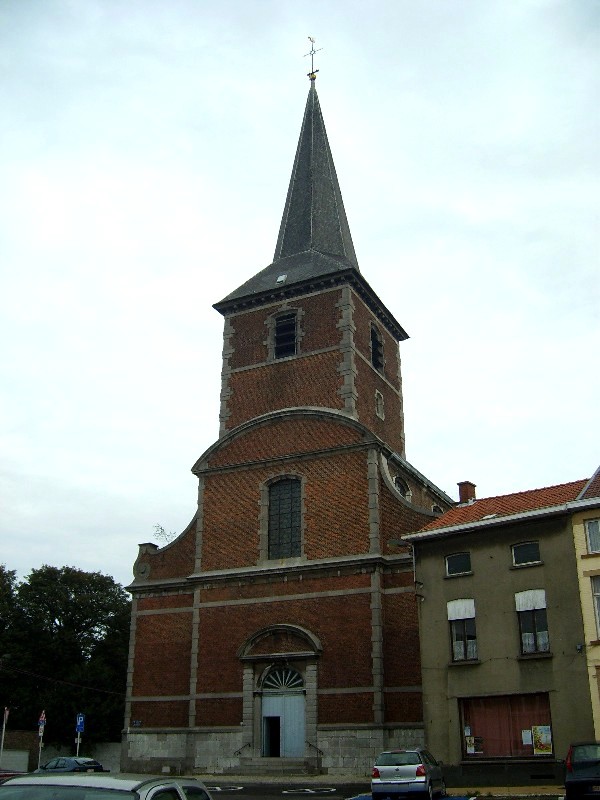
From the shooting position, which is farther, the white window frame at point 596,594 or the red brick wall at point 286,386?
the red brick wall at point 286,386

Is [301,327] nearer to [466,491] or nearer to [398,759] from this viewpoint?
[466,491]

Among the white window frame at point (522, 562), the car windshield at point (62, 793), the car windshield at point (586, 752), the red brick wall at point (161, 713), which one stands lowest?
the car windshield at point (586, 752)

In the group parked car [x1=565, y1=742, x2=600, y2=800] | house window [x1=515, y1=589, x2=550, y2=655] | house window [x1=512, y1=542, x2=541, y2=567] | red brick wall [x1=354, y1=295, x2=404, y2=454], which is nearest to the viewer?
parked car [x1=565, y1=742, x2=600, y2=800]

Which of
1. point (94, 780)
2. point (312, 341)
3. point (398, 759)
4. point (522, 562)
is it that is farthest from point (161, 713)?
point (94, 780)

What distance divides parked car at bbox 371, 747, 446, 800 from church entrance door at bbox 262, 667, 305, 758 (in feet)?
29.3

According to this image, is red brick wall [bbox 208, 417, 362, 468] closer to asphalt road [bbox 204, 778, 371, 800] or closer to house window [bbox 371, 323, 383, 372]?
house window [bbox 371, 323, 383, 372]

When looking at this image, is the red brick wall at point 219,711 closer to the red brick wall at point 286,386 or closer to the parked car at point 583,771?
the red brick wall at point 286,386

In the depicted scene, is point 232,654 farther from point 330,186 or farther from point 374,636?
point 330,186

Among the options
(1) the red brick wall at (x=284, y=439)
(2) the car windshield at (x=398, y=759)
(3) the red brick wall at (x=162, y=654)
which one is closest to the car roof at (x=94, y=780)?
(2) the car windshield at (x=398, y=759)

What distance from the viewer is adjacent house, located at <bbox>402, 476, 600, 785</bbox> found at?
19.1 m

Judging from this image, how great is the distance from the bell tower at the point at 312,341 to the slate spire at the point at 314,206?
10cm

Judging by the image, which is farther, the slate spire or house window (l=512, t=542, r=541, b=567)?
the slate spire

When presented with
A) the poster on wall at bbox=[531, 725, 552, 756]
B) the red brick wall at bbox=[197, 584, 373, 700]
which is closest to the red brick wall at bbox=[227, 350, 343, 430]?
the red brick wall at bbox=[197, 584, 373, 700]

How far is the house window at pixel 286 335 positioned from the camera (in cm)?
3209
